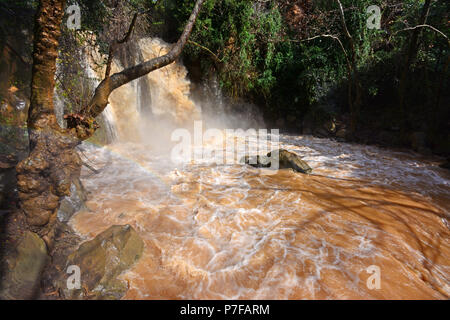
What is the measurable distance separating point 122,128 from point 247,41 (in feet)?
18.3

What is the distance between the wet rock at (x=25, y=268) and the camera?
1880 millimetres

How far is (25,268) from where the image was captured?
202 cm

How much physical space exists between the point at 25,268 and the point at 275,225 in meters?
2.79

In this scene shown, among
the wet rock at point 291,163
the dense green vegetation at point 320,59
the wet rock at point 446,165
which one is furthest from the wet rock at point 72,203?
the wet rock at point 446,165

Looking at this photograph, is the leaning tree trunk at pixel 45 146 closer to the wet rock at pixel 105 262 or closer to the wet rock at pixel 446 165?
the wet rock at pixel 105 262

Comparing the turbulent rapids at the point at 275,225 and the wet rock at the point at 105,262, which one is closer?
the wet rock at the point at 105,262

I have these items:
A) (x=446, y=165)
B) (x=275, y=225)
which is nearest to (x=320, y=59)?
(x=446, y=165)

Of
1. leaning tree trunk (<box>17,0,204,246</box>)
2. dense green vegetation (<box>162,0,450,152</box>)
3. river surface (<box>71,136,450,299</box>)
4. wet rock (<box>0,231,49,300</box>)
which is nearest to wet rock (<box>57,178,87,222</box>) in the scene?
Answer: river surface (<box>71,136,450,299</box>)

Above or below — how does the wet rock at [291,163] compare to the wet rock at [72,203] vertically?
above

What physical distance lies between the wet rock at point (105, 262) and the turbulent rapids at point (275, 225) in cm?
11

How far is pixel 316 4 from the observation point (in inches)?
377

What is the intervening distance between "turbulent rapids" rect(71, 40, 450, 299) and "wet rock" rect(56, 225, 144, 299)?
0.11 meters
